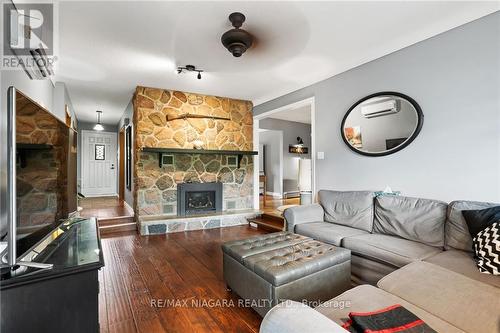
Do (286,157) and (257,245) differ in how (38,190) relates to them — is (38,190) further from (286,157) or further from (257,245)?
(286,157)

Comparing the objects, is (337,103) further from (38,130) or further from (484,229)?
(38,130)

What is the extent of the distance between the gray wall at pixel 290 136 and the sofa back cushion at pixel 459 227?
5413mm

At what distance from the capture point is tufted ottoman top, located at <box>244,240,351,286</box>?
1.64m

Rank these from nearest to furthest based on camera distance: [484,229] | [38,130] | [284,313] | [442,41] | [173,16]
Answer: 1. [284,313]
2. [38,130]
3. [484,229]
4. [173,16]
5. [442,41]

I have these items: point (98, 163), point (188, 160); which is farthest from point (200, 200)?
point (98, 163)

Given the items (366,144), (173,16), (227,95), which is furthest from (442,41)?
(227,95)

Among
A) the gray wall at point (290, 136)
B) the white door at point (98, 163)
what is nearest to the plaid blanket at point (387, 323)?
the gray wall at point (290, 136)

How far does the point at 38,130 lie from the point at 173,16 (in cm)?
156

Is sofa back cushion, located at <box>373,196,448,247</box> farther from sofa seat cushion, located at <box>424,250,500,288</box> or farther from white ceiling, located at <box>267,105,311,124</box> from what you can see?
white ceiling, located at <box>267,105,311,124</box>

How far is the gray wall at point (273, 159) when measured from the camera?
7617 millimetres

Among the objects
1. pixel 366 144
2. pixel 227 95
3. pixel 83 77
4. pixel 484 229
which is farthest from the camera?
pixel 227 95

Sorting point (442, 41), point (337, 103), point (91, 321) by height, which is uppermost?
point (442, 41)

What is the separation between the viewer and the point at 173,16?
221cm

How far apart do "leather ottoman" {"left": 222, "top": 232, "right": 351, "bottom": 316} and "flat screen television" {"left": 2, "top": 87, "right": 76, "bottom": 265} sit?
131cm
